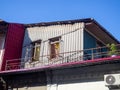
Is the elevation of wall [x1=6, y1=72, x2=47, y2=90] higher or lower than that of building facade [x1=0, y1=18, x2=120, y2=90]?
lower

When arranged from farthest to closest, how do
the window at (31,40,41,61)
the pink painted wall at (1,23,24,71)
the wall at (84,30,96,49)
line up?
the pink painted wall at (1,23,24,71)
the window at (31,40,41,61)
the wall at (84,30,96,49)

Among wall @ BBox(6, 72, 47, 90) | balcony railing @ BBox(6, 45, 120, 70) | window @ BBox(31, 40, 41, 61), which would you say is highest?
window @ BBox(31, 40, 41, 61)

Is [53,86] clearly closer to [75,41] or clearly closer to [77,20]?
[75,41]

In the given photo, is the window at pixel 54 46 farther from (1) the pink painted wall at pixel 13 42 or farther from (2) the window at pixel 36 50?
(1) the pink painted wall at pixel 13 42

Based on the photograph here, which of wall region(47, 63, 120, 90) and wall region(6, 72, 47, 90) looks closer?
wall region(47, 63, 120, 90)

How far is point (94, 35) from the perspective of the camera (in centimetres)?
1659

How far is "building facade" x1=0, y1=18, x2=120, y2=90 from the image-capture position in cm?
1155

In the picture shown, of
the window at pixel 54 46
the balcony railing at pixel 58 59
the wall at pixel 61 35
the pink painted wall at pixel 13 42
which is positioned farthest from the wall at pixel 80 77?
the pink painted wall at pixel 13 42

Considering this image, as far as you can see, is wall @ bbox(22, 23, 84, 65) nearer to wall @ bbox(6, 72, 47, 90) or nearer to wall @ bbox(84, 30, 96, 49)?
wall @ bbox(84, 30, 96, 49)

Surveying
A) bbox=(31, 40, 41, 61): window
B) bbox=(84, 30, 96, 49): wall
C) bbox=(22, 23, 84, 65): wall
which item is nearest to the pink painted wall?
bbox=(22, 23, 84, 65): wall

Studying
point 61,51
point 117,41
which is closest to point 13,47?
point 61,51

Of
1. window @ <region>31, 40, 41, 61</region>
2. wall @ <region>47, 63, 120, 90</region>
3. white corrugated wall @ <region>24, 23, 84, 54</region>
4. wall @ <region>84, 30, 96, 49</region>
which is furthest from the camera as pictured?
window @ <region>31, 40, 41, 61</region>

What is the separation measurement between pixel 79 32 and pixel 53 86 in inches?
163

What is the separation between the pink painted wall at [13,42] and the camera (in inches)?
659
